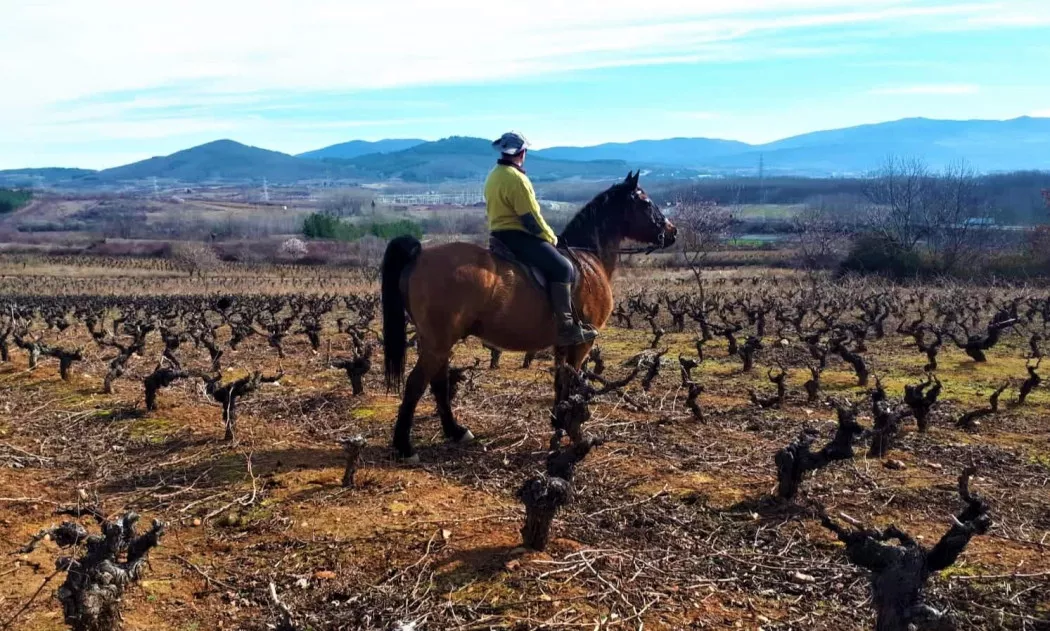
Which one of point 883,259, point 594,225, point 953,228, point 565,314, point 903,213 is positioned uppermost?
point 594,225

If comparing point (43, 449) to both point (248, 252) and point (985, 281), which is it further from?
point (248, 252)

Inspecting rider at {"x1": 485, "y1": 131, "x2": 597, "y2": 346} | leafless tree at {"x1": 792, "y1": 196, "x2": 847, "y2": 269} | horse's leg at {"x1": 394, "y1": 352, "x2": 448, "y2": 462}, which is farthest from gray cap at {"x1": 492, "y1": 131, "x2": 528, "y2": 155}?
leafless tree at {"x1": 792, "y1": 196, "x2": 847, "y2": 269}

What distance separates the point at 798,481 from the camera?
Result: 5.94m

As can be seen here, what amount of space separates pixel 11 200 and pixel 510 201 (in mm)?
Result: 155874

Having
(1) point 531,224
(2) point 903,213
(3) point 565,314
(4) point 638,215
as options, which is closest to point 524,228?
(1) point 531,224

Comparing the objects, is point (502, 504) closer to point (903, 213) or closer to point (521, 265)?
point (521, 265)

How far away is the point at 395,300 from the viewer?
7.54 metres

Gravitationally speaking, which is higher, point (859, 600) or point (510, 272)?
point (510, 272)

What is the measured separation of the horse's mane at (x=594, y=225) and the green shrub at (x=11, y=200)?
500ft

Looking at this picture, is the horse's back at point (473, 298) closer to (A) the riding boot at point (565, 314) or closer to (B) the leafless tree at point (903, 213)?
(A) the riding boot at point (565, 314)

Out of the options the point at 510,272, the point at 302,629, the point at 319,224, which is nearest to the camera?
the point at 302,629

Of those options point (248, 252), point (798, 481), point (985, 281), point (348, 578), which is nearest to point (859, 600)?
point (798, 481)

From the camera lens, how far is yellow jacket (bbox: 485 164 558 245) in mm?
7504

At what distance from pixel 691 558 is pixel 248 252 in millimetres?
69048
